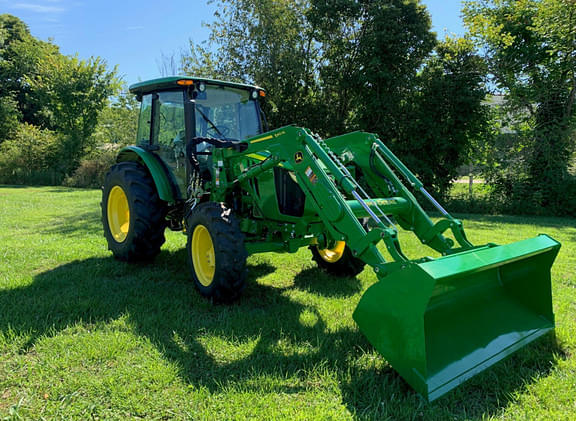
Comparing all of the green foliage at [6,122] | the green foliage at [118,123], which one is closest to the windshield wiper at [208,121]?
the green foliage at [118,123]

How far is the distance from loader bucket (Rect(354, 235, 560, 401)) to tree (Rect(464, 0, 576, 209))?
10.00 meters

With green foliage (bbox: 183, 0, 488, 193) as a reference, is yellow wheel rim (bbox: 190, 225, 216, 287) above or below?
below

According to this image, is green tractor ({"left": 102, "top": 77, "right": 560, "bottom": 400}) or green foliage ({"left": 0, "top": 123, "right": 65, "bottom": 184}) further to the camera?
green foliage ({"left": 0, "top": 123, "right": 65, "bottom": 184})

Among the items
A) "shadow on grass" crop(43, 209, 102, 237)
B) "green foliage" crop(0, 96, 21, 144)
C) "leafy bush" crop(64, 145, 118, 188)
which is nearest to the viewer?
"shadow on grass" crop(43, 209, 102, 237)

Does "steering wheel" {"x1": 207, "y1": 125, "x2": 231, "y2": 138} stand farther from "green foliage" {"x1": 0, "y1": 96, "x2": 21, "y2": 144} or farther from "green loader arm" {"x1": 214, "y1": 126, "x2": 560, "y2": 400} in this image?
"green foliage" {"x1": 0, "y1": 96, "x2": 21, "y2": 144}

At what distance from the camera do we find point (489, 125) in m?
12.7

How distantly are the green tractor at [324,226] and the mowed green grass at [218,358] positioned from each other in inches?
8.2

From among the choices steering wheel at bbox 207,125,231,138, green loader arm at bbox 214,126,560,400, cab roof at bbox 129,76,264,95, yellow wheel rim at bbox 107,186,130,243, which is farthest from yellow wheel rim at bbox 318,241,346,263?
yellow wheel rim at bbox 107,186,130,243

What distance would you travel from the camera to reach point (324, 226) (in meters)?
4.04

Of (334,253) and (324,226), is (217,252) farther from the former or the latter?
(334,253)

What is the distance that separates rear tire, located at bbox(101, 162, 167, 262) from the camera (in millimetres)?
4801

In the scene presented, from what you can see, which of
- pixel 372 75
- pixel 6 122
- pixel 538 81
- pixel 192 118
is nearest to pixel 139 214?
pixel 192 118

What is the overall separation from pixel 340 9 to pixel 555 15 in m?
6.37

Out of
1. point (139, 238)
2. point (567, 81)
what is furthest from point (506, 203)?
point (139, 238)
